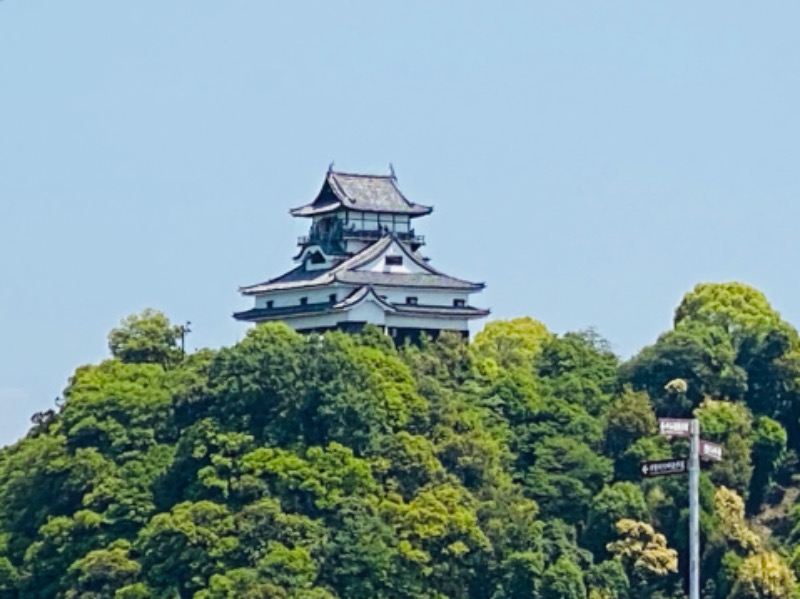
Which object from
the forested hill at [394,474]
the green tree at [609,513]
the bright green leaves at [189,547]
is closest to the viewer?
the bright green leaves at [189,547]

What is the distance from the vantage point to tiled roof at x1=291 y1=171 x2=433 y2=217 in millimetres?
47250

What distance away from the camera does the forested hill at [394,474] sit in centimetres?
3922

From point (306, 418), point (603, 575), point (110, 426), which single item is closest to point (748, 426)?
point (603, 575)

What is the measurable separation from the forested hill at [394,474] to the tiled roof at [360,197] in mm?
3650

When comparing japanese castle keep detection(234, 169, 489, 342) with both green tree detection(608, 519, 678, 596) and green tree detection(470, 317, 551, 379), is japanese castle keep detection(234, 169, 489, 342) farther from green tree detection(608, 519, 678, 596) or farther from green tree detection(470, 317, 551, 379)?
green tree detection(608, 519, 678, 596)

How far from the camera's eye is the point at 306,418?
135 ft

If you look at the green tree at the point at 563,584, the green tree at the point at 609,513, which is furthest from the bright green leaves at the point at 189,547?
the green tree at the point at 609,513

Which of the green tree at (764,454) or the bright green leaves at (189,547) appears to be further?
the green tree at (764,454)

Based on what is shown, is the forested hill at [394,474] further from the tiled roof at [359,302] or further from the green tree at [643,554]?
the tiled roof at [359,302]

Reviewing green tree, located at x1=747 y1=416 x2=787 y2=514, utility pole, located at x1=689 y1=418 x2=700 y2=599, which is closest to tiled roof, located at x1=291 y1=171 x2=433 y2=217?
green tree, located at x1=747 y1=416 x2=787 y2=514

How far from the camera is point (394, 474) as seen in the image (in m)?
40.7

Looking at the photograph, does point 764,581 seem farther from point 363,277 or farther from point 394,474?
point 363,277

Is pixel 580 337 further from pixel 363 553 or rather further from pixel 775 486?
pixel 363 553

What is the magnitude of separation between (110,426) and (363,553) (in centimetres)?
578
